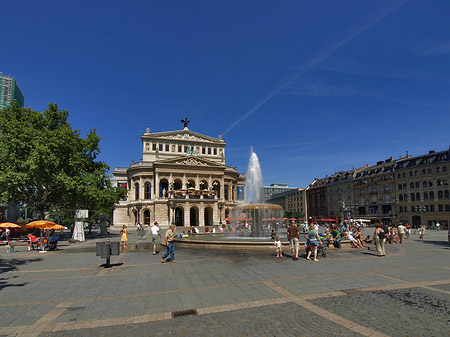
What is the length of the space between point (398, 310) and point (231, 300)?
12.2 feet

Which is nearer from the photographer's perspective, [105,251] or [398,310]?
[398,310]

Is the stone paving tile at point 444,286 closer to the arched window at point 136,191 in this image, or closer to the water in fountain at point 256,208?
the water in fountain at point 256,208

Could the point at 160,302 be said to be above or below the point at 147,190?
below

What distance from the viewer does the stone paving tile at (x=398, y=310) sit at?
207 inches

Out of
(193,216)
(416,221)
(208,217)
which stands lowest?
(416,221)

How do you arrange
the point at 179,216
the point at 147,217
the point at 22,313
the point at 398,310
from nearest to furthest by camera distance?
the point at 398,310 → the point at 22,313 → the point at 147,217 → the point at 179,216

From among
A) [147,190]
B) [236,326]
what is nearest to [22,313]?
[236,326]

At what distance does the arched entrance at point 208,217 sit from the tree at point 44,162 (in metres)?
33.0

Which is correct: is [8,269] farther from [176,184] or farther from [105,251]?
[176,184]

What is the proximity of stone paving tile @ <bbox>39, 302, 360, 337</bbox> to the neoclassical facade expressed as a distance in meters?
55.7

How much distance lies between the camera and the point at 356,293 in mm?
7578

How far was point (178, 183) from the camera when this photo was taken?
7088 centimetres

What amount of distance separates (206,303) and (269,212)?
17545mm

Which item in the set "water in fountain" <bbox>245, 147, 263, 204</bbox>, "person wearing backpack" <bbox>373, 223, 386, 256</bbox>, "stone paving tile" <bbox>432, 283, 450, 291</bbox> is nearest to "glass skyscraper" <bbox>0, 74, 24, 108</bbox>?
"water in fountain" <bbox>245, 147, 263, 204</bbox>
